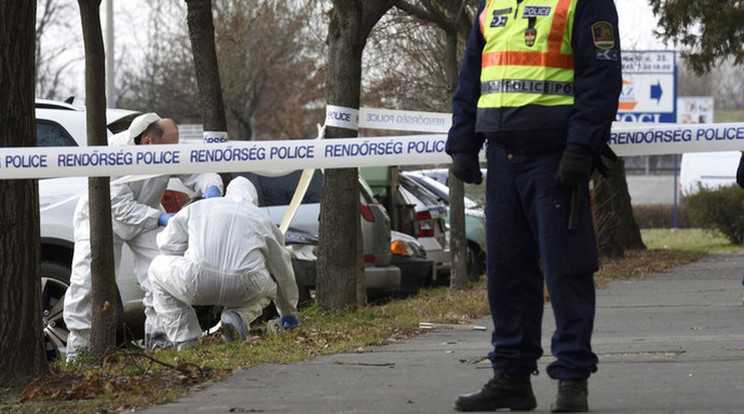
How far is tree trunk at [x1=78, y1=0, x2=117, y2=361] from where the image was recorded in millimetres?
7117

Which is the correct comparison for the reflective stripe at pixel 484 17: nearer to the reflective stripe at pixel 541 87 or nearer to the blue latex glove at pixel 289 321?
the reflective stripe at pixel 541 87

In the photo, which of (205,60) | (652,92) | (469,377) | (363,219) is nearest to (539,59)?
(469,377)

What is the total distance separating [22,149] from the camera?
233 inches

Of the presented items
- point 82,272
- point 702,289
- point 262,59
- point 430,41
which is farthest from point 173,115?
point 82,272

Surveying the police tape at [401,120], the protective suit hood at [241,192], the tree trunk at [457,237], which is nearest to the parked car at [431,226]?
the tree trunk at [457,237]

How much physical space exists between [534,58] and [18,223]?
2515 millimetres

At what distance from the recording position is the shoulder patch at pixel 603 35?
15.9ft

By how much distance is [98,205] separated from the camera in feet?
23.9

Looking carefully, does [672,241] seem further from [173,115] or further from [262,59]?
[173,115]

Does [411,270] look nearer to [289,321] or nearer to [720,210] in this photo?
[289,321]

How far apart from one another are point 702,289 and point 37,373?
27.5 feet

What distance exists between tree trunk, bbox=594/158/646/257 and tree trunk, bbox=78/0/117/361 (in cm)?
1197

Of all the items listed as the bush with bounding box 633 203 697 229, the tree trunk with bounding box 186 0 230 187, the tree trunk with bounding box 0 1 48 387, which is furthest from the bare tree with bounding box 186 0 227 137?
the bush with bounding box 633 203 697 229

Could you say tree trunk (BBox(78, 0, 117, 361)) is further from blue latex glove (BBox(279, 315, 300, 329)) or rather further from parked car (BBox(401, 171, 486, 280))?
parked car (BBox(401, 171, 486, 280))
